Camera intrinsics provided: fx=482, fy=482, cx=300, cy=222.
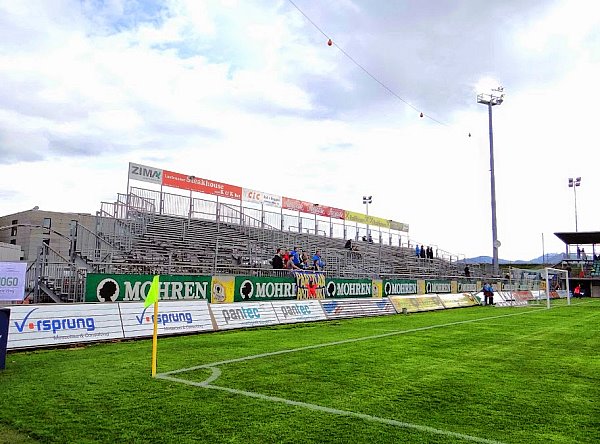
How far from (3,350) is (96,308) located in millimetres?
4199

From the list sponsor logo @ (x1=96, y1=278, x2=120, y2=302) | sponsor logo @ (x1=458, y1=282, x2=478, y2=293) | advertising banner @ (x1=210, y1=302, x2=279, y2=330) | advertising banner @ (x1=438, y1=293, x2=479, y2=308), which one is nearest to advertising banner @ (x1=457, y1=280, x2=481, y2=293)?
sponsor logo @ (x1=458, y1=282, x2=478, y2=293)

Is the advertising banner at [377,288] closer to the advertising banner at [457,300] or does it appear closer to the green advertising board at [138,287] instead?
the advertising banner at [457,300]

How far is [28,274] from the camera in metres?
14.9

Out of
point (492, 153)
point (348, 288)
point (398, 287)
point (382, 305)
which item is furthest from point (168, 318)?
point (492, 153)

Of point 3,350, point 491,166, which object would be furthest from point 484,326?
point 491,166

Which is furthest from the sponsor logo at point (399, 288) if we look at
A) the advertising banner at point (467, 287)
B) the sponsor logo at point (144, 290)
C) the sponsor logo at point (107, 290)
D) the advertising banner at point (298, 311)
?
the sponsor logo at point (107, 290)

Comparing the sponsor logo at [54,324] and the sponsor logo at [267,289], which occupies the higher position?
the sponsor logo at [267,289]

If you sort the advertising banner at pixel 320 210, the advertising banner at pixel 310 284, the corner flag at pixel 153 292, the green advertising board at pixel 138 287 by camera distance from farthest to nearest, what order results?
1. the advertising banner at pixel 320 210
2. the advertising banner at pixel 310 284
3. the green advertising board at pixel 138 287
4. the corner flag at pixel 153 292

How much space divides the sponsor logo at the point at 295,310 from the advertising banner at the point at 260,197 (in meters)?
16.2

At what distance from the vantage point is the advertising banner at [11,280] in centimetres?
1173

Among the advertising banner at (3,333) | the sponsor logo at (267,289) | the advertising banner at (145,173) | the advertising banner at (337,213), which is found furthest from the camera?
the advertising banner at (337,213)

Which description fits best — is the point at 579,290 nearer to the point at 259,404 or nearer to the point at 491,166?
the point at 491,166

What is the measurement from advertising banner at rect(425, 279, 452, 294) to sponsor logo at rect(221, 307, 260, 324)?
17.7m

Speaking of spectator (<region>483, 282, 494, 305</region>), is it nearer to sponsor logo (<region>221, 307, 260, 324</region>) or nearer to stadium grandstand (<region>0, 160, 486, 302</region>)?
stadium grandstand (<region>0, 160, 486, 302</region>)
